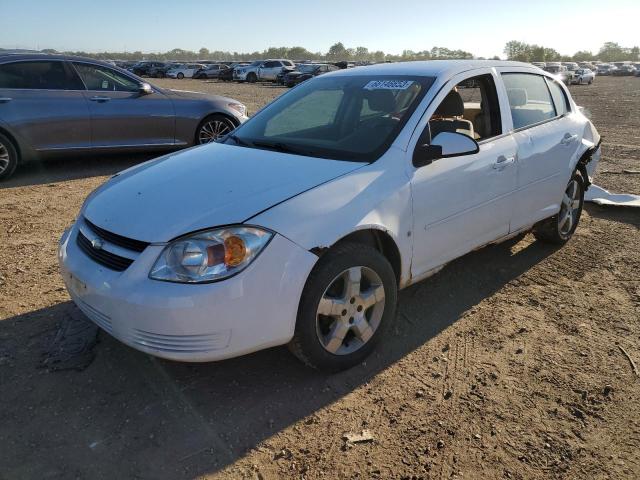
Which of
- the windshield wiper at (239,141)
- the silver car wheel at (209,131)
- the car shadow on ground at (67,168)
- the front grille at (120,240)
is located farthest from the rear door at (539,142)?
the car shadow on ground at (67,168)

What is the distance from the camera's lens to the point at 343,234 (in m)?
2.72

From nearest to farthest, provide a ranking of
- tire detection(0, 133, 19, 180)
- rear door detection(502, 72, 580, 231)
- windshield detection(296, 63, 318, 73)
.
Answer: rear door detection(502, 72, 580, 231) → tire detection(0, 133, 19, 180) → windshield detection(296, 63, 318, 73)

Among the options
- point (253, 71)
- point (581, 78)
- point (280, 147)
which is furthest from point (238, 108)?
point (581, 78)

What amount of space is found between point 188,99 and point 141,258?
20.8 feet

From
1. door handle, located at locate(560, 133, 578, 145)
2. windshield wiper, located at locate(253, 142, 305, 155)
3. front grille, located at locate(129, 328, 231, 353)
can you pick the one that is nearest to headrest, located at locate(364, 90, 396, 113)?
windshield wiper, located at locate(253, 142, 305, 155)

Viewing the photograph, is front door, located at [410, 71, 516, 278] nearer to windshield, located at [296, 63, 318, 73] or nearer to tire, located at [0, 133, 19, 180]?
tire, located at [0, 133, 19, 180]

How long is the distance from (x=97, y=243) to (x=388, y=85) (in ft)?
7.17

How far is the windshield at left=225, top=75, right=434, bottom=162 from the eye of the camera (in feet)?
10.7

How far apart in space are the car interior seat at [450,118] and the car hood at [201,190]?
840mm

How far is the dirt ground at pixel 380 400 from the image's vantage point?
7.75 feet

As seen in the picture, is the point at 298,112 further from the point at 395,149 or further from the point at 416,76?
the point at 395,149

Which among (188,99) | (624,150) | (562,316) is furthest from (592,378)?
(624,150)

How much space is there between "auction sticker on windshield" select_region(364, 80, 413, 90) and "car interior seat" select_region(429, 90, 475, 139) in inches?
11.0

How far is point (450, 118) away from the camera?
149 inches
